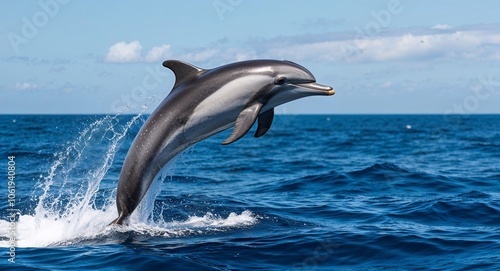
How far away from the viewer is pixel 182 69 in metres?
8.51

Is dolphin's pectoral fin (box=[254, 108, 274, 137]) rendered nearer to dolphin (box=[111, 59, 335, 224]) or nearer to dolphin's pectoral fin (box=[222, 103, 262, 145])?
dolphin (box=[111, 59, 335, 224])

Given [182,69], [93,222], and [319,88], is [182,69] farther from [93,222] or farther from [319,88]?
[93,222]

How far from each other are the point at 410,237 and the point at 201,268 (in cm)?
349

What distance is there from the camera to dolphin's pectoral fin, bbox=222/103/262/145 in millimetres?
7680

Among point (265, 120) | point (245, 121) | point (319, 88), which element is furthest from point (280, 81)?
point (265, 120)

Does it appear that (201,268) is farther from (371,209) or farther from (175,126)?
(371,209)

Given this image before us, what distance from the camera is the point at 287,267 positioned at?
318 inches

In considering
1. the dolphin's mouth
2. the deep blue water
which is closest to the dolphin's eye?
the dolphin's mouth

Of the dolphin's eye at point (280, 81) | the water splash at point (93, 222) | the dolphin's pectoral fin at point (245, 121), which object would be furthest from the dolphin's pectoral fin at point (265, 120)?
the water splash at point (93, 222)

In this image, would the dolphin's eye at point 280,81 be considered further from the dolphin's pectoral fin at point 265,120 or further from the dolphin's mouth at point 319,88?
the dolphin's pectoral fin at point 265,120

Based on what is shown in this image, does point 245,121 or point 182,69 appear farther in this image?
point 182,69

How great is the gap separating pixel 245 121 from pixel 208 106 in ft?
2.09

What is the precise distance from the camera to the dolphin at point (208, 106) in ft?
26.2

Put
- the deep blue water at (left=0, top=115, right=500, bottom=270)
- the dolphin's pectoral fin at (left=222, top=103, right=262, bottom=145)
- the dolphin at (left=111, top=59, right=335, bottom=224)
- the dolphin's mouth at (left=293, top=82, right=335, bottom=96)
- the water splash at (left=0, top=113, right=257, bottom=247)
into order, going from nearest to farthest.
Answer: the dolphin's pectoral fin at (left=222, top=103, right=262, bottom=145), the dolphin's mouth at (left=293, top=82, right=335, bottom=96), the dolphin at (left=111, top=59, right=335, bottom=224), the deep blue water at (left=0, top=115, right=500, bottom=270), the water splash at (left=0, top=113, right=257, bottom=247)
